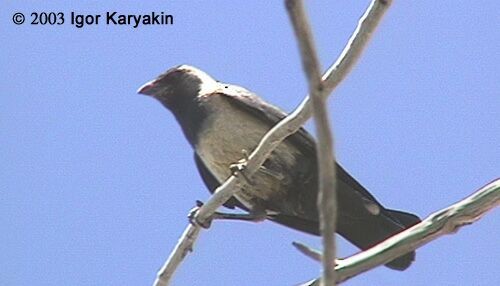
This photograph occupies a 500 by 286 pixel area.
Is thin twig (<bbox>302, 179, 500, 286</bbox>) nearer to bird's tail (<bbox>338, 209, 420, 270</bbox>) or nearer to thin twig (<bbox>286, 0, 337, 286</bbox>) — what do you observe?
thin twig (<bbox>286, 0, 337, 286</bbox>)

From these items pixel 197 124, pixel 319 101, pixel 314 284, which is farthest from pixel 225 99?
pixel 319 101

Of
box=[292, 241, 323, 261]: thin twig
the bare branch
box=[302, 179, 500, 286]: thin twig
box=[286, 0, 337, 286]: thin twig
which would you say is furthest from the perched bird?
box=[286, 0, 337, 286]: thin twig

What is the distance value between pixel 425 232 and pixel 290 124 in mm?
935

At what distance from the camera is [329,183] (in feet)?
4.48

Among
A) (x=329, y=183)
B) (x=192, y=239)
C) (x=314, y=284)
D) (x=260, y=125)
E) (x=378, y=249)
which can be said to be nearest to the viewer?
(x=329, y=183)

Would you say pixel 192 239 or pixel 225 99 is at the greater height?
pixel 225 99

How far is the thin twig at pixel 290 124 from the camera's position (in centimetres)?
235

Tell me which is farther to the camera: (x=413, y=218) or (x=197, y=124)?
(x=197, y=124)

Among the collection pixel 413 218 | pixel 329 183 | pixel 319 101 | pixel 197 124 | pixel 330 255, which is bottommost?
pixel 330 255

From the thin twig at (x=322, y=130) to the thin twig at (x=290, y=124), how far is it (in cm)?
11

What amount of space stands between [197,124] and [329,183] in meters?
3.66

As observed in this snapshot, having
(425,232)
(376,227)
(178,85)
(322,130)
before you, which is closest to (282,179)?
(376,227)

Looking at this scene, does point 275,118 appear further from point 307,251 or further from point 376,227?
point 307,251

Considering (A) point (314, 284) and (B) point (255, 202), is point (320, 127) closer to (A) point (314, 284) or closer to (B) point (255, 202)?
(A) point (314, 284)
